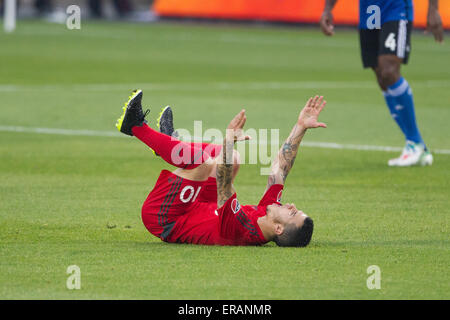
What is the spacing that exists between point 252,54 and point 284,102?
30.6 ft

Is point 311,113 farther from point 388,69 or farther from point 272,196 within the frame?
point 388,69

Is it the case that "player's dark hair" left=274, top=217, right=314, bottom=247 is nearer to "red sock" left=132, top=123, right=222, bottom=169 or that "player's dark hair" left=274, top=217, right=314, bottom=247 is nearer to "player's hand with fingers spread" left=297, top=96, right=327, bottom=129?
"red sock" left=132, top=123, right=222, bottom=169

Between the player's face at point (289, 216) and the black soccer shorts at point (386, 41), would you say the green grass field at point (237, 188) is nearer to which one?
the player's face at point (289, 216)

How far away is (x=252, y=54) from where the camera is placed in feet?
84.5

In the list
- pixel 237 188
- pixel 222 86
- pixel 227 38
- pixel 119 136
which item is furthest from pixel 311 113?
pixel 227 38

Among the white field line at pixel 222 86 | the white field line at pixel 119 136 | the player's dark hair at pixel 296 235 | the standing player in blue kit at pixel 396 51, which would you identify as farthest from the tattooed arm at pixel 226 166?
the white field line at pixel 222 86

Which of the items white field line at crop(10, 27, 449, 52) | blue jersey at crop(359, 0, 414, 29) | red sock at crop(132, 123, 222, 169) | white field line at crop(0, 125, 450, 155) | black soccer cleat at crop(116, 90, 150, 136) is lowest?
white field line at crop(10, 27, 449, 52)

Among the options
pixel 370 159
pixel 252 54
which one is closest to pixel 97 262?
pixel 370 159

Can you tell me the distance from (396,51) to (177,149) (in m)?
4.20

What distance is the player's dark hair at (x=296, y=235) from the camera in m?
6.95

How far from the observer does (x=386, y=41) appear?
10.9m

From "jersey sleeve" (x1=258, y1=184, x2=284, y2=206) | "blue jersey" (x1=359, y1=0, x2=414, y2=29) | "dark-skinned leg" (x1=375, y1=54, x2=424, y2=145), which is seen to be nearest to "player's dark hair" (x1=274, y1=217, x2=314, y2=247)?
"jersey sleeve" (x1=258, y1=184, x2=284, y2=206)

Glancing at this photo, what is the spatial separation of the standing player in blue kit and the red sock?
12.7 feet

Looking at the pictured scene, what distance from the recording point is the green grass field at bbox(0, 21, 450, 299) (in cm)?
614
